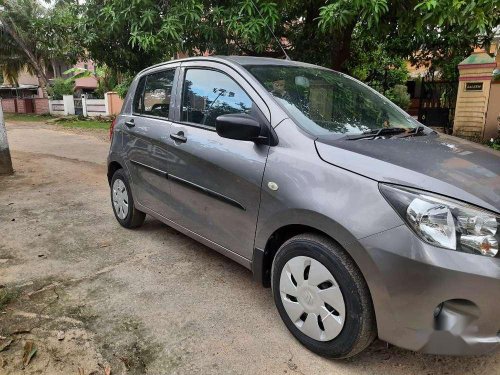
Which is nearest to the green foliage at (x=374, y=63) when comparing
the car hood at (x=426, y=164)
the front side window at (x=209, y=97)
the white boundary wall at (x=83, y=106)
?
the front side window at (x=209, y=97)

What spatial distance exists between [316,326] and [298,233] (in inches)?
21.6

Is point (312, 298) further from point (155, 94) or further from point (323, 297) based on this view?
point (155, 94)

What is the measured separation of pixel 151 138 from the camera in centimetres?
366

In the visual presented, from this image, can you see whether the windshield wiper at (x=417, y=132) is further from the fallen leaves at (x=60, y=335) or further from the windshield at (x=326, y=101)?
the fallen leaves at (x=60, y=335)

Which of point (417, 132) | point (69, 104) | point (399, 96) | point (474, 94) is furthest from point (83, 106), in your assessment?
point (417, 132)

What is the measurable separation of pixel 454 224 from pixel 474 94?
8735 mm

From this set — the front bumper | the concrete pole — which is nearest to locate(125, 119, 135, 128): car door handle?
the front bumper

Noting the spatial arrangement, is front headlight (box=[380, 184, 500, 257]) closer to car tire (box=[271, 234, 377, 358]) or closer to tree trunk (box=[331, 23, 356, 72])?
car tire (box=[271, 234, 377, 358])

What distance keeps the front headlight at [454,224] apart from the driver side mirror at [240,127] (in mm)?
1046

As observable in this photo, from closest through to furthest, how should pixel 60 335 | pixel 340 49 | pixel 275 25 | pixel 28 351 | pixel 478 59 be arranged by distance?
pixel 28 351, pixel 60 335, pixel 275 25, pixel 340 49, pixel 478 59

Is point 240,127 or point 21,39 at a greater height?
point 21,39

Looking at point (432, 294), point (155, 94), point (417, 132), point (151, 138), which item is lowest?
point (432, 294)

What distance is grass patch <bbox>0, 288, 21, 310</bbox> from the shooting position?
9.74 feet

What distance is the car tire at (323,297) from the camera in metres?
2.11
